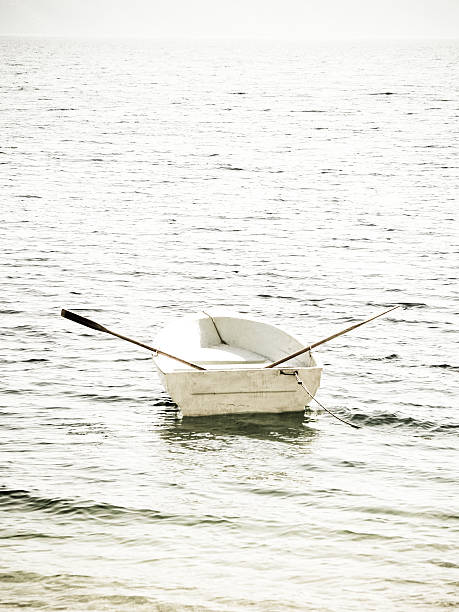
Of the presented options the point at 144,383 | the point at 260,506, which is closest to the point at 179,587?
the point at 260,506

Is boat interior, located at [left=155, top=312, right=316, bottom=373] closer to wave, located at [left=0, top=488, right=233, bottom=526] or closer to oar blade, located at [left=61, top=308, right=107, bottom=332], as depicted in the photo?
oar blade, located at [left=61, top=308, right=107, bottom=332]

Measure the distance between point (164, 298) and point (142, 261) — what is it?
13.3ft

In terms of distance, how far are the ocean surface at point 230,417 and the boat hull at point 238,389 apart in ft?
0.83

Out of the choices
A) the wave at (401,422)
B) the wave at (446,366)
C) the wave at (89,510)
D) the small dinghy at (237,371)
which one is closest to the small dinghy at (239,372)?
the small dinghy at (237,371)

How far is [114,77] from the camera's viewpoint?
369 feet

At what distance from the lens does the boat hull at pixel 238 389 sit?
43.9ft

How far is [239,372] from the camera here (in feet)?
43.9

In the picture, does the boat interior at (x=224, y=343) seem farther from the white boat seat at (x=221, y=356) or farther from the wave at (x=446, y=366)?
the wave at (x=446, y=366)

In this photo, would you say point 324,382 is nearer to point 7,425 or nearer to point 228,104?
point 7,425

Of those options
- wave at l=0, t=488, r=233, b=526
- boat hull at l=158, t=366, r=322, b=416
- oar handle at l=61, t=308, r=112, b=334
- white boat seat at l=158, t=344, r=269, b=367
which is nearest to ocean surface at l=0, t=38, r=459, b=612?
wave at l=0, t=488, r=233, b=526

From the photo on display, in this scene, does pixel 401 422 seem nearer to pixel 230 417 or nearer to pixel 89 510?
pixel 230 417

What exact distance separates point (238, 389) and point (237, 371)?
0.32 metres

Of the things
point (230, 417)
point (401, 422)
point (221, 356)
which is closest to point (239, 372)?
point (230, 417)

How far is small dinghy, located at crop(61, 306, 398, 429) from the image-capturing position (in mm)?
13445
